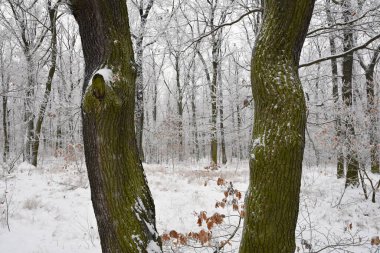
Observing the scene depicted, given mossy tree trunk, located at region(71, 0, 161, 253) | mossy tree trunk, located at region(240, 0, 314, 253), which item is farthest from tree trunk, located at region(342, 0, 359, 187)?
mossy tree trunk, located at region(71, 0, 161, 253)

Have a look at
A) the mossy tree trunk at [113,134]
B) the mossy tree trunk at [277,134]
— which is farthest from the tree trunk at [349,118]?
the mossy tree trunk at [113,134]

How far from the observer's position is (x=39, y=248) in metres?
3.85

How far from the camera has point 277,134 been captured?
193cm

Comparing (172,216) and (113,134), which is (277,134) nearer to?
(113,134)

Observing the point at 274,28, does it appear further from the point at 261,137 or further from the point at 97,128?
the point at 97,128

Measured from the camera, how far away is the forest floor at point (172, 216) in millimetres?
4109

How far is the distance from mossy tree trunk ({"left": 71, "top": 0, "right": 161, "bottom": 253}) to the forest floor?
3.76 ft

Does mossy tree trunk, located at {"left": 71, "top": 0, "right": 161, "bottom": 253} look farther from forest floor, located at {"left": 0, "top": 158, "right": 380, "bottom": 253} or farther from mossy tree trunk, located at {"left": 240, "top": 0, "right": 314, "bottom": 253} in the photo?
forest floor, located at {"left": 0, "top": 158, "right": 380, "bottom": 253}

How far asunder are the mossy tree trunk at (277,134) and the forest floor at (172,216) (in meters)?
1.17

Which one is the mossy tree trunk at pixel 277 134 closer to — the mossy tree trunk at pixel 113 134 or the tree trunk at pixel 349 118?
the mossy tree trunk at pixel 113 134

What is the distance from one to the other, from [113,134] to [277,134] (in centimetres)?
123

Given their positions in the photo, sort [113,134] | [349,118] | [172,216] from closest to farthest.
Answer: [113,134] → [172,216] → [349,118]

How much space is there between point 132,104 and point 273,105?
113 centimetres

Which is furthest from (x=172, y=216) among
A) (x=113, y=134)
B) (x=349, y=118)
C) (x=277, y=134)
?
(x=349, y=118)
